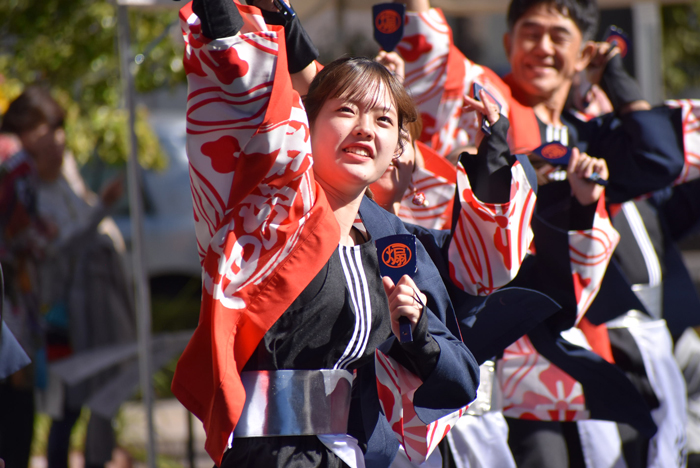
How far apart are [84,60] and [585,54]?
312 centimetres

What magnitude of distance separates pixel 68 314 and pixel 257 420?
9.61 feet

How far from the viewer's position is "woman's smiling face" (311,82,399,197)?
165 cm

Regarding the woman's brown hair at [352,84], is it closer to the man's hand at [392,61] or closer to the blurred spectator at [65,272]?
the man's hand at [392,61]

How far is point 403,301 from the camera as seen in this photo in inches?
57.6

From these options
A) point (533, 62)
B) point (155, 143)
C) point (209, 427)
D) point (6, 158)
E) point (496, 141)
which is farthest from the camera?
point (155, 143)

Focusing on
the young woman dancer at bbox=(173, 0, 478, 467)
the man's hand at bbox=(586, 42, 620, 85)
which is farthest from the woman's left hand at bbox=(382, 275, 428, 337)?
the man's hand at bbox=(586, 42, 620, 85)

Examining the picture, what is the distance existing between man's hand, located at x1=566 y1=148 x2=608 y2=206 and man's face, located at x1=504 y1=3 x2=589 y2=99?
509 mm

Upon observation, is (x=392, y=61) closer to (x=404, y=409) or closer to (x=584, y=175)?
(x=584, y=175)

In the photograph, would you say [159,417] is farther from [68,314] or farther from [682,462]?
[682,462]

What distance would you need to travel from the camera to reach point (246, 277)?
4.93ft

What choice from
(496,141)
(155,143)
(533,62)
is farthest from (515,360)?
(155,143)

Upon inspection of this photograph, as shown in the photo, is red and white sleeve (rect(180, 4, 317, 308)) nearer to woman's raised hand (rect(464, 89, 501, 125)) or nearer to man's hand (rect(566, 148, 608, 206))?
woman's raised hand (rect(464, 89, 501, 125))

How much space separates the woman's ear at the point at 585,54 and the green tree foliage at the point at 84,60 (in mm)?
2443

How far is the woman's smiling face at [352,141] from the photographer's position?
165cm
